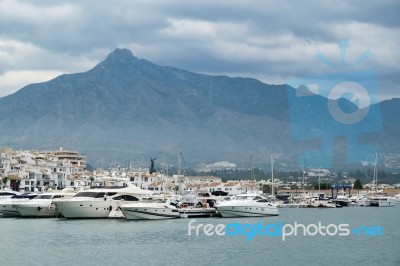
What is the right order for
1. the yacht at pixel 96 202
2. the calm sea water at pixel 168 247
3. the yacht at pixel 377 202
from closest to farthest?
1. the calm sea water at pixel 168 247
2. the yacht at pixel 96 202
3. the yacht at pixel 377 202

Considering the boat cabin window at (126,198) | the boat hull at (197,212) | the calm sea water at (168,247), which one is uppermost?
the boat cabin window at (126,198)

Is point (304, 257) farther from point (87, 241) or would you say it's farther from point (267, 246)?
point (87, 241)

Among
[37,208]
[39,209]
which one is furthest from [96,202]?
[37,208]

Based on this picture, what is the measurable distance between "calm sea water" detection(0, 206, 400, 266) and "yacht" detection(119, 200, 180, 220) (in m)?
4.41

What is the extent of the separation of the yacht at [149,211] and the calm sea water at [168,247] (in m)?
4.41

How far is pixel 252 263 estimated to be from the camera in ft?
133

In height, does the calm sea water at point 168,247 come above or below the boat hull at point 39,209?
below

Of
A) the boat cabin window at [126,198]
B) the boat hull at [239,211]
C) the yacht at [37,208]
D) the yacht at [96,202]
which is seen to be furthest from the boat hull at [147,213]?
the yacht at [37,208]

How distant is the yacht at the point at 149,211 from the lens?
65875 mm

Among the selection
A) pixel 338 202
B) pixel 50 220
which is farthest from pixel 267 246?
pixel 338 202

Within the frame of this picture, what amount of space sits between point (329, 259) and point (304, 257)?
54.7 inches

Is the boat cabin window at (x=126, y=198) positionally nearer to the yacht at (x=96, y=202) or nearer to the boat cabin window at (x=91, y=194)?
the yacht at (x=96, y=202)

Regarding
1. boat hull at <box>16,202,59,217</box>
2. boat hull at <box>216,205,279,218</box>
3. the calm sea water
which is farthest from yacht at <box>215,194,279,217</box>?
boat hull at <box>16,202,59,217</box>

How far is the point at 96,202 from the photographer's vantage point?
67750 mm
